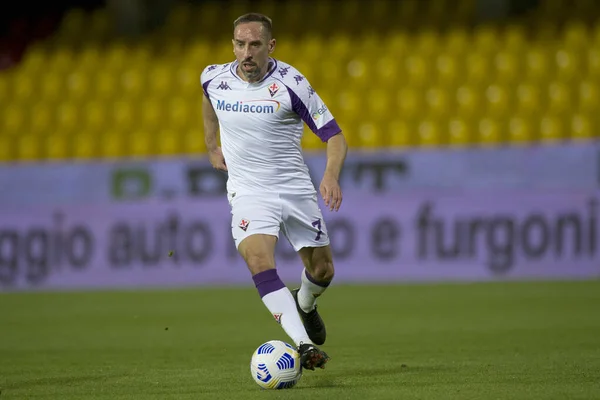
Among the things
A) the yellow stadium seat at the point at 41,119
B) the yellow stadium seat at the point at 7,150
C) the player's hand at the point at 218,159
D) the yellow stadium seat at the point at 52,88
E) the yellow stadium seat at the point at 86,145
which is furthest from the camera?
the yellow stadium seat at the point at 52,88

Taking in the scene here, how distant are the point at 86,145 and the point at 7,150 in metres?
1.45

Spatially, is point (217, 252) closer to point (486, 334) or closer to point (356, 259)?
point (356, 259)

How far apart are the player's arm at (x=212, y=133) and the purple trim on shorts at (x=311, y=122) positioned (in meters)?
0.73

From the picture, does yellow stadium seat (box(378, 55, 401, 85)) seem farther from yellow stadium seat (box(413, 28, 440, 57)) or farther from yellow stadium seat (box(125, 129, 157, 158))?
yellow stadium seat (box(125, 129, 157, 158))

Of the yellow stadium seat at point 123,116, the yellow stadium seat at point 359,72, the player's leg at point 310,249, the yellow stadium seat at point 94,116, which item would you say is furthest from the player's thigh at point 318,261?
the yellow stadium seat at point 94,116

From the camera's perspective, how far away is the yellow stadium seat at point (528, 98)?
15.1 metres

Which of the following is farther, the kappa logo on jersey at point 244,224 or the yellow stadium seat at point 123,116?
the yellow stadium seat at point 123,116

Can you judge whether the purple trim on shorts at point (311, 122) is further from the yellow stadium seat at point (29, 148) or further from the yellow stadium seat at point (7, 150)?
the yellow stadium seat at point (7, 150)

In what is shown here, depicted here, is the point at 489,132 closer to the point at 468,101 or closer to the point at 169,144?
the point at 468,101

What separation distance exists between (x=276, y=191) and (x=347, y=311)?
4.48m

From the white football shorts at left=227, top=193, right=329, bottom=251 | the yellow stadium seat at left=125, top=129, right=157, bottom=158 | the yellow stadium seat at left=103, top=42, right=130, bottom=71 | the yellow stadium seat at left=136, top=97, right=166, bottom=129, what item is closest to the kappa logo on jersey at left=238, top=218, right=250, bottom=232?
the white football shorts at left=227, top=193, right=329, bottom=251

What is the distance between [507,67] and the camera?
15617 millimetres

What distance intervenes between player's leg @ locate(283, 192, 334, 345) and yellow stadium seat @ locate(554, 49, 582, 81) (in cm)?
917

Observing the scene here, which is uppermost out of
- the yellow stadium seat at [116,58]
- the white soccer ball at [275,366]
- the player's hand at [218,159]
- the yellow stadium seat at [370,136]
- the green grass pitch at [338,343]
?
the yellow stadium seat at [116,58]
